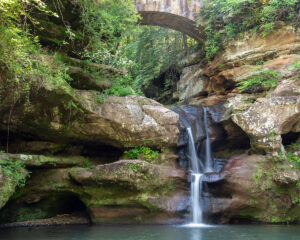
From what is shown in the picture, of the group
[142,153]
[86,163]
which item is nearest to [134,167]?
[142,153]

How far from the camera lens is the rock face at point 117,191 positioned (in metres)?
8.70

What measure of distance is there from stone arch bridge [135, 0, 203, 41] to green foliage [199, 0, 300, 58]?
0.59 m

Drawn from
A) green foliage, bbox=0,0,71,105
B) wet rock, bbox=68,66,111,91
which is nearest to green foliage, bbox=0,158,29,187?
green foliage, bbox=0,0,71,105

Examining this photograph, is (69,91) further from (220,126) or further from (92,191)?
(220,126)

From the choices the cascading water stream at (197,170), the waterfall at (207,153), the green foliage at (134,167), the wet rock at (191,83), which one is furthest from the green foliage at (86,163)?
the wet rock at (191,83)

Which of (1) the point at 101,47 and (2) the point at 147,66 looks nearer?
(1) the point at 101,47

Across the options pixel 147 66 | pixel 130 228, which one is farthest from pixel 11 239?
pixel 147 66

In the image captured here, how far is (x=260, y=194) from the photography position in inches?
344

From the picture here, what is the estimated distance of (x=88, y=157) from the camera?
404 inches

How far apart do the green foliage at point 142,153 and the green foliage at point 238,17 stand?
803 centimetres

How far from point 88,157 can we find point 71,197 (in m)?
1.64

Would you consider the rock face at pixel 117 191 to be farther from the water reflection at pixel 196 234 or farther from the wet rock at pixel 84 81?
the wet rock at pixel 84 81

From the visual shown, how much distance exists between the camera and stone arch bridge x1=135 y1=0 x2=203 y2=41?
44.1ft

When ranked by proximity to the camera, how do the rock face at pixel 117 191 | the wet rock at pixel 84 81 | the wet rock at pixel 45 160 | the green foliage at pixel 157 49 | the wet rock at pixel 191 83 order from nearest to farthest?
the wet rock at pixel 45 160, the rock face at pixel 117 191, the wet rock at pixel 84 81, the wet rock at pixel 191 83, the green foliage at pixel 157 49
